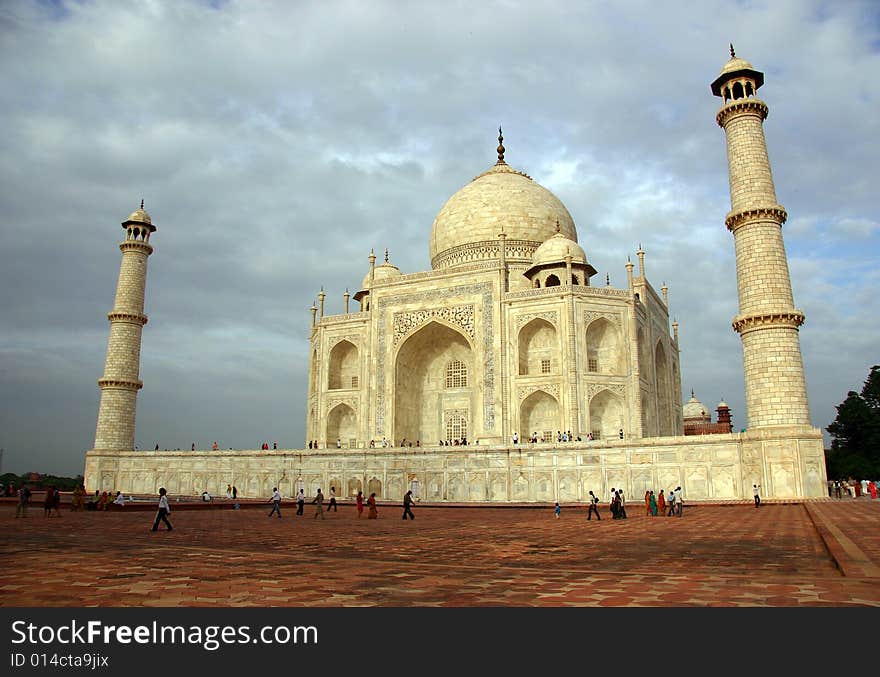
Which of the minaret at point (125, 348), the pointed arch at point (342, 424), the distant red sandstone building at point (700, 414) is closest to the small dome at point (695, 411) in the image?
the distant red sandstone building at point (700, 414)

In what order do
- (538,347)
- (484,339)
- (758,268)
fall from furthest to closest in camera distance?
(538,347) → (484,339) → (758,268)

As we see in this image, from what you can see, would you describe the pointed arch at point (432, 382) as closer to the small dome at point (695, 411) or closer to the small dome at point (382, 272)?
the small dome at point (382, 272)

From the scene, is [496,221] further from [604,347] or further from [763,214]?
[763,214]

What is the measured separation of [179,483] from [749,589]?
26.3 metres

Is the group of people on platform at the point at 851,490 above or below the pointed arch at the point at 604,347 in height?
below

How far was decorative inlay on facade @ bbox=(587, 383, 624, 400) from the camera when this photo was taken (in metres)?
25.9

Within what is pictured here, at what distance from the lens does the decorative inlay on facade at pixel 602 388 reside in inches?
1019

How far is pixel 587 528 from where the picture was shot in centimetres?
1137

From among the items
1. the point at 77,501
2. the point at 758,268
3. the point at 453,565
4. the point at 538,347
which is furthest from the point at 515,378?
the point at 453,565

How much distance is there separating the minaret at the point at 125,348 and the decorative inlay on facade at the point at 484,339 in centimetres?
1041

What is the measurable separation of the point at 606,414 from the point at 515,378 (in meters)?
3.76

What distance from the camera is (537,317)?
27016mm
